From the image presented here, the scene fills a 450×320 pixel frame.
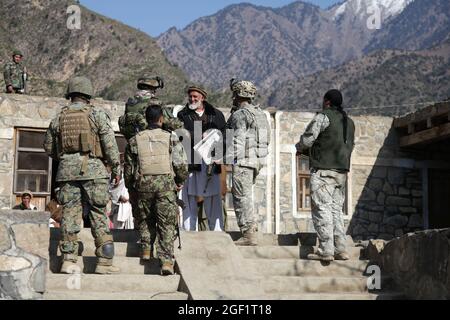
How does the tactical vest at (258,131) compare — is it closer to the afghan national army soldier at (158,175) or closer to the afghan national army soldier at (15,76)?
the afghan national army soldier at (158,175)

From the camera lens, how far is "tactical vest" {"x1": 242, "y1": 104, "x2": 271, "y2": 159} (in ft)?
27.3

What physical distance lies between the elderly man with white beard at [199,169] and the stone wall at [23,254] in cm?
251

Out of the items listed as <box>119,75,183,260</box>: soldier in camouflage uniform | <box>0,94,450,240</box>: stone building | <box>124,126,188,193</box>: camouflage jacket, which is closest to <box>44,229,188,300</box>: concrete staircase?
<box>119,75,183,260</box>: soldier in camouflage uniform

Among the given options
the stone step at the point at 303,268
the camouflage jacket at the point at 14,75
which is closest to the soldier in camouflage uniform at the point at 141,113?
the stone step at the point at 303,268

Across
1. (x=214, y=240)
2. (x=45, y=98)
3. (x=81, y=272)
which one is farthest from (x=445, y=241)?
(x=45, y=98)

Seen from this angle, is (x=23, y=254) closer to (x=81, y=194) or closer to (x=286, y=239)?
(x=81, y=194)

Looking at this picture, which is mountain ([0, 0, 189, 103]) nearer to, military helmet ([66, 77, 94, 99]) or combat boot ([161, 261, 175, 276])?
military helmet ([66, 77, 94, 99])

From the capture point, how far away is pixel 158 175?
7270 millimetres

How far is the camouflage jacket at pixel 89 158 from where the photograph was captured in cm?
692

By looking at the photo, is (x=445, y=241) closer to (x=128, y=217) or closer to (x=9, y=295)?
(x=9, y=295)

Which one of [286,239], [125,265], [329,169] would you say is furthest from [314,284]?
[125,265]

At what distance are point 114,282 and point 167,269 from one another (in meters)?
0.50

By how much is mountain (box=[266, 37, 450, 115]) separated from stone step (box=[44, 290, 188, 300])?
169ft

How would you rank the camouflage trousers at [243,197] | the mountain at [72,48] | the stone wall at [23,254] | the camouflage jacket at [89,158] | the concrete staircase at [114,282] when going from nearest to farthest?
the stone wall at [23,254]
the concrete staircase at [114,282]
the camouflage jacket at [89,158]
the camouflage trousers at [243,197]
the mountain at [72,48]
